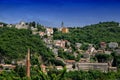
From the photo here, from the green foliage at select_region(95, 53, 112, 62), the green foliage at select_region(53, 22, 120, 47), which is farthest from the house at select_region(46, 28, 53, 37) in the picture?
the green foliage at select_region(95, 53, 112, 62)

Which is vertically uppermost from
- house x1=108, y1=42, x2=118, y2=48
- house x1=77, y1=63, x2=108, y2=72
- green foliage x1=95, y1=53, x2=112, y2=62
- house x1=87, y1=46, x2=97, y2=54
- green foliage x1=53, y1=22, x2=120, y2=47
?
green foliage x1=53, y1=22, x2=120, y2=47

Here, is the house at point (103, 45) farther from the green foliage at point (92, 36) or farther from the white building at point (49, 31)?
the white building at point (49, 31)

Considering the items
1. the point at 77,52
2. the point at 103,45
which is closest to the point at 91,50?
the point at 77,52

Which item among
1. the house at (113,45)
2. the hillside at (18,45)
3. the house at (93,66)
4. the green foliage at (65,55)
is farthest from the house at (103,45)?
the house at (93,66)

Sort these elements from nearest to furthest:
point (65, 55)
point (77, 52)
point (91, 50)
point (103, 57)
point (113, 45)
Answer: point (103, 57) < point (65, 55) < point (77, 52) < point (91, 50) < point (113, 45)

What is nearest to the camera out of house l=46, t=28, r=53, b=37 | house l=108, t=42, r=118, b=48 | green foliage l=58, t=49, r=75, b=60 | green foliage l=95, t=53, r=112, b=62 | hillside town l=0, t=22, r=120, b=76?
hillside town l=0, t=22, r=120, b=76

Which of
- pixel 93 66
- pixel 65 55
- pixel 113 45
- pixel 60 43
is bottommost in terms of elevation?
pixel 93 66

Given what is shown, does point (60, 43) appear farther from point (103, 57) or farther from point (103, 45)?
point (103, 57)

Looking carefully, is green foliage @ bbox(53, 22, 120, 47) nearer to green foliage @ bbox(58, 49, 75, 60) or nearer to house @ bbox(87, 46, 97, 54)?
house @ bbox(87, 46, 97, 54)

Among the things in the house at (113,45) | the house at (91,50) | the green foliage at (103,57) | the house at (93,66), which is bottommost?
the house at (93,66)

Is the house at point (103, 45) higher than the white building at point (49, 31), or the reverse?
the white building at point (49, 31)

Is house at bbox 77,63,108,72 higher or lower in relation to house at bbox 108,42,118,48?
lower

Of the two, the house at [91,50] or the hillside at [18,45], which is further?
the house at [91,50]
